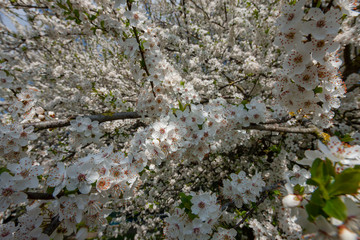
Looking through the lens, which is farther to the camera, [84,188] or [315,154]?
[84,188]

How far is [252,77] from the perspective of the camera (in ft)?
14.2

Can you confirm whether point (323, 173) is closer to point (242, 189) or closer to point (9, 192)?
point (242, 189)

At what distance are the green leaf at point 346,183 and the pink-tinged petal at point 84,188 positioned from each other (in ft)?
5.53

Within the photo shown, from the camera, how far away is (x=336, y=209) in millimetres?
835

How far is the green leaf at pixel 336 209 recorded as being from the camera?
81cm

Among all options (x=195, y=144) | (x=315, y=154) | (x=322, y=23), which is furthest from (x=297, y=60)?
(x=195, y=144)

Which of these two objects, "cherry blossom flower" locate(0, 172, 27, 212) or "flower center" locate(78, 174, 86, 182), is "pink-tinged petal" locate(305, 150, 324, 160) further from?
"cherry blossom flower" locate(0, 172, 27, 212)

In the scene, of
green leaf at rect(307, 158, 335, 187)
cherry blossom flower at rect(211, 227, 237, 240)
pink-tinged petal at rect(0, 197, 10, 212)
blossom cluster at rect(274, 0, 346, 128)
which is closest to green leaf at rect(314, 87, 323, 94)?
blossom cluster at rect(274, 0, 346, 128)

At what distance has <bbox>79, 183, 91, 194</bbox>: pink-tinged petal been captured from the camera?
1.27m

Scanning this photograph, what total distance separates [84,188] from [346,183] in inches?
70.1

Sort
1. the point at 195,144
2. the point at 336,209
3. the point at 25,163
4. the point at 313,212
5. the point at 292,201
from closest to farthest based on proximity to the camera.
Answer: the point at 336,209
the point at 313,212
the point at 292,201
the point at 25,163
the point at 195,144

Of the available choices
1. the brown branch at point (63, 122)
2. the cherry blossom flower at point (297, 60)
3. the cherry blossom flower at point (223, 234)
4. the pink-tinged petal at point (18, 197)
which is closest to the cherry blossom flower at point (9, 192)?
the pink-tinged petal at point (18, 197)

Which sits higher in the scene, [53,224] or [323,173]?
[323,173]

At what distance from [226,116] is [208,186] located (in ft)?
10.3
